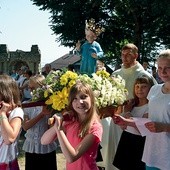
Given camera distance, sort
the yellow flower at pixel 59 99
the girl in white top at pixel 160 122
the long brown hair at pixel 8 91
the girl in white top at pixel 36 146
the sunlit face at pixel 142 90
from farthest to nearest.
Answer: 1. the girl in white top at pixel 36 146
2. the sunlit face at pixel 142 90
3. the yellow flower at pixel 59 99
4. the girl in white top at pixel 160 122
5. the long brown hair at pixel 8 91

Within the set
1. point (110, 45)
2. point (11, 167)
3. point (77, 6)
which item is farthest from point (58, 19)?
point (11, 167)

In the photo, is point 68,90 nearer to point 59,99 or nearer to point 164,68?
point 59,99

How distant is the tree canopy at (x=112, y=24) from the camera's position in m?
21.0

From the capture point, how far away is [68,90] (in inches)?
137

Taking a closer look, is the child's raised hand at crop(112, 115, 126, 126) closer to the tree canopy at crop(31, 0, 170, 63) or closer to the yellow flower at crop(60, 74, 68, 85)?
the yellow flower at crop(60, 74, 68, 85)

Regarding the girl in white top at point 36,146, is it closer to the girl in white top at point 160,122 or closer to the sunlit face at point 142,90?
the sunlit face at point 142,90

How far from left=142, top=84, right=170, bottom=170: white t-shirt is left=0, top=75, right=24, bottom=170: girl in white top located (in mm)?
1184

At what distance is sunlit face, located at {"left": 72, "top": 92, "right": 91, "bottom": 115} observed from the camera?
9.62ft

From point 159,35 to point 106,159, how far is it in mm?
17278

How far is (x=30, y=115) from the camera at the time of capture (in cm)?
444

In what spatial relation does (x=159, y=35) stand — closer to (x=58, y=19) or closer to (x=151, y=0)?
(x=151, y=0)

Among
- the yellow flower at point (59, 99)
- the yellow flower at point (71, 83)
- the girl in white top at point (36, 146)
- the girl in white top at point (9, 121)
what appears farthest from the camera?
the girl in white top at point (36, 146)

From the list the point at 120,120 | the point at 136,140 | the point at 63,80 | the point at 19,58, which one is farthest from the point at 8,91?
the point at 19,58

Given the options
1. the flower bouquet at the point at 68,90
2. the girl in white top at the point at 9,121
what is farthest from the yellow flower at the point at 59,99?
the girl in white top at the point at 9,121
